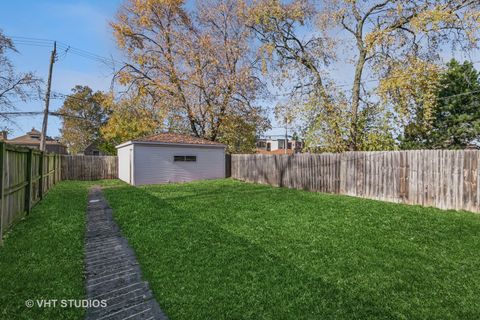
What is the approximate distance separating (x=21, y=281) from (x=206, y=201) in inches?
233

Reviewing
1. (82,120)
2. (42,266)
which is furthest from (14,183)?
(82,120)

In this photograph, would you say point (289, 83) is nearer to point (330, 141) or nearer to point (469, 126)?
point (330, 141)

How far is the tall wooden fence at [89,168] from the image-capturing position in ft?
60.6

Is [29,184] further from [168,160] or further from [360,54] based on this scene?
[360,54]

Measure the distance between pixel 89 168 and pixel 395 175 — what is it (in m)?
18.0

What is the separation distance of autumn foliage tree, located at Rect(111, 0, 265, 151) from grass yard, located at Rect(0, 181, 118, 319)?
17.0 meters

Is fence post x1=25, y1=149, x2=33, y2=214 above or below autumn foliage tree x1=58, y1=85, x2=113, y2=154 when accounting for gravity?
below

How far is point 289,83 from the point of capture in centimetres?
1745

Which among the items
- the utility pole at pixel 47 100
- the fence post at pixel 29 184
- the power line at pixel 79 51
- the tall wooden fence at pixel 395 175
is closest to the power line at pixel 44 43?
the power line at pixel 79 51

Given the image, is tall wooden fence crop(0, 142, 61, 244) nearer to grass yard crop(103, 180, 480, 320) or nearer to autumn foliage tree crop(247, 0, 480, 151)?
grass yard crop(103, 180, 480, 320)

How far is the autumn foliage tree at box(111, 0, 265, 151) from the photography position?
21.9 metres

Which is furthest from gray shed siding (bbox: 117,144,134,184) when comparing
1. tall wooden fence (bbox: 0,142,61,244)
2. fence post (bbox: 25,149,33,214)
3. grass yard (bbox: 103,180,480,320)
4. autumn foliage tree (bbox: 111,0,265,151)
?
grass yard (bbox: 103,180,480,320)

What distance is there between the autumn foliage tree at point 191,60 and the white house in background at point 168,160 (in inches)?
212

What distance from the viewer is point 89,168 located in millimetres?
19078
